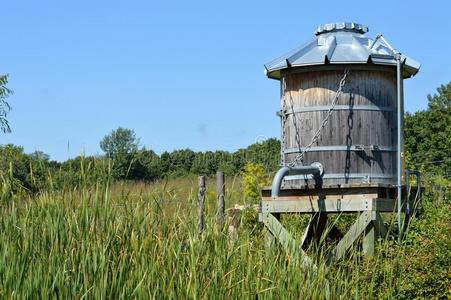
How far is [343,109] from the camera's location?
428 inches

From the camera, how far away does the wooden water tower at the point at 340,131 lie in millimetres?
10672

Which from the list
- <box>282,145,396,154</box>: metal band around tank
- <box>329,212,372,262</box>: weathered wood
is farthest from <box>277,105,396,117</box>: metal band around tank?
<box>329,212,372,262</box>: weathered wood

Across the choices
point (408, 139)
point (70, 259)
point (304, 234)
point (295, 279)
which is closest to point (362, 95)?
point (304, 234)

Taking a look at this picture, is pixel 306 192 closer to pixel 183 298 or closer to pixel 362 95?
pixel 362 95

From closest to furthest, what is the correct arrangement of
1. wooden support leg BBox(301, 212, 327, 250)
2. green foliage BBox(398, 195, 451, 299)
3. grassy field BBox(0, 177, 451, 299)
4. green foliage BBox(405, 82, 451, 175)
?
grassy field BBox(0, 177, 451, 299) < green foliage BBox(398, 195, 451, 299) < wooden support leg BBox(301, 212, 327, 250) < green foliage BBox(405, 82, 451, 175)

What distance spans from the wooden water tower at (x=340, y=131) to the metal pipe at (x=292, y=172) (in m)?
0.01

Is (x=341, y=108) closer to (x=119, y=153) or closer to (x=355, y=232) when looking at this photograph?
(x=355, y=232)

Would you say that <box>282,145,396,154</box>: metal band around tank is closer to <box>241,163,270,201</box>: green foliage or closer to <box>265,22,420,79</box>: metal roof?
<box>265,22,420,79</box>: metal roof

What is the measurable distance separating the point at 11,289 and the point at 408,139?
24788 millimetres

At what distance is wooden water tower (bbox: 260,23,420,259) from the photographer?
35.0 ft

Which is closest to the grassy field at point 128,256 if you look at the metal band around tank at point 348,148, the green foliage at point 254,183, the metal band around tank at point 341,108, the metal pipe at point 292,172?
the metal pipe at point 292,172

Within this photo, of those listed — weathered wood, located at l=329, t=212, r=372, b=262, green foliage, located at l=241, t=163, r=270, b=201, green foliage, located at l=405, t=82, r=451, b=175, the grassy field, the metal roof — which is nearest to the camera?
the grassy field

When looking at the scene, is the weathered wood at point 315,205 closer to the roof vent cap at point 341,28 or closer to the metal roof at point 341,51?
the metal roof at point 341,51


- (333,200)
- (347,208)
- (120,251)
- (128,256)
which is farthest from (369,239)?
(120,251)
